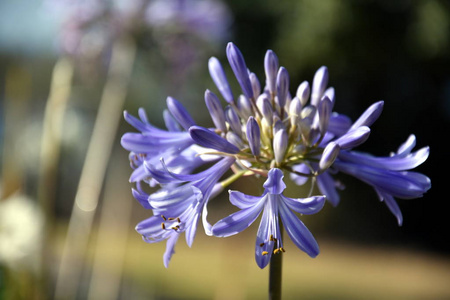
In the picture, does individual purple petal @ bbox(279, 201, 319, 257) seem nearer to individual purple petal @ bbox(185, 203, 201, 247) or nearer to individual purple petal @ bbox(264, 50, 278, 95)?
individual purple petal @ bbox(185, 203, 201, 247)

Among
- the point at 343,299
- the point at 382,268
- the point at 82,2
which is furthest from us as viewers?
the point at 382,268

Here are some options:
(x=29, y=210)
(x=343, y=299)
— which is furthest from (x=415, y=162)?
(x=343, y=299)

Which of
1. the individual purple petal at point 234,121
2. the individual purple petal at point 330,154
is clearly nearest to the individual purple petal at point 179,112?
the individual purple petal at point 234,121

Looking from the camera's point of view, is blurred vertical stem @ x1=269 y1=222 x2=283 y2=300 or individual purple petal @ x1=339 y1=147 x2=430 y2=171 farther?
individual purple petal @ x1=339 y1=147 x2=430 y2=171

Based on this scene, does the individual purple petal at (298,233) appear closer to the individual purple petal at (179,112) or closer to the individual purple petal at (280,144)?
the individual purple petal at (280,144)

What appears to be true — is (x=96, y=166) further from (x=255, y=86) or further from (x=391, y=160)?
(x=391, y=160)

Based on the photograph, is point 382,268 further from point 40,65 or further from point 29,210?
point 40,65

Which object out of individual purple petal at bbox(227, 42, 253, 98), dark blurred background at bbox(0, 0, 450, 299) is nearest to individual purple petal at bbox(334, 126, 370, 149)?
individual purple petal at bbox(227, 42, 253, 98)
